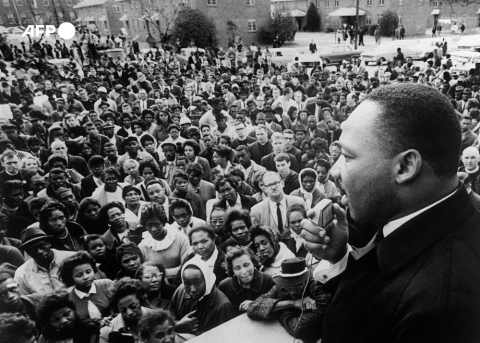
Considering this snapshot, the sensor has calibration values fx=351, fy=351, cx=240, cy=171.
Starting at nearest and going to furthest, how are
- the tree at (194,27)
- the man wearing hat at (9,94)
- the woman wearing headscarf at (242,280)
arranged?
the woman wearing headscarf at (242,280), the tree at (194,27), the man wearing hat at (9,94)

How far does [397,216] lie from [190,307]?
1.49 metres

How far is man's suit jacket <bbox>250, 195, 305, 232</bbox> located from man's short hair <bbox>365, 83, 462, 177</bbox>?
Answer: 1.88 metres

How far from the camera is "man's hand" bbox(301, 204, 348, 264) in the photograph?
866 millimetres

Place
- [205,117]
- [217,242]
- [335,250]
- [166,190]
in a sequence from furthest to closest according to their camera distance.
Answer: [205,117] → [166,190] → [217,242] → [335,250]

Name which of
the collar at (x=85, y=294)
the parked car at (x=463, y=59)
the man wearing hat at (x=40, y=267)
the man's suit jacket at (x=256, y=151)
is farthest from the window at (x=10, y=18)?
the parked car at (x=463, y=59)

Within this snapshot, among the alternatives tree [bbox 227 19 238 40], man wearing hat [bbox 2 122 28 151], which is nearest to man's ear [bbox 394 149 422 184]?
tree [bbox 227 19 238 40]

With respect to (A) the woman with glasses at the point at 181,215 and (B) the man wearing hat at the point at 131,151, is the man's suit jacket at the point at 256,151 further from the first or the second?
(A) the woman with glasses at the point at 181,215

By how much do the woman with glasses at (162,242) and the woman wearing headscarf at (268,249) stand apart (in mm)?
506

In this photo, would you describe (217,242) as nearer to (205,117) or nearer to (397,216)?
(397,216)

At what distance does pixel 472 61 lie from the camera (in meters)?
6.76

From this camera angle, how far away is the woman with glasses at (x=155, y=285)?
2.04 meters

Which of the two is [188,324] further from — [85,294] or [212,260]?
[85,294]

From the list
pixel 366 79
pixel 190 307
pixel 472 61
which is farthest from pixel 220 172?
pixel 472 61

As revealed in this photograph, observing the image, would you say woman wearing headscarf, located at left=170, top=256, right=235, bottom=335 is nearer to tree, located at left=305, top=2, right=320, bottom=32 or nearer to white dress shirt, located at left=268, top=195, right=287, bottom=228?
white dress shirt, located at left=268, top=195, right=287, bottom=228
